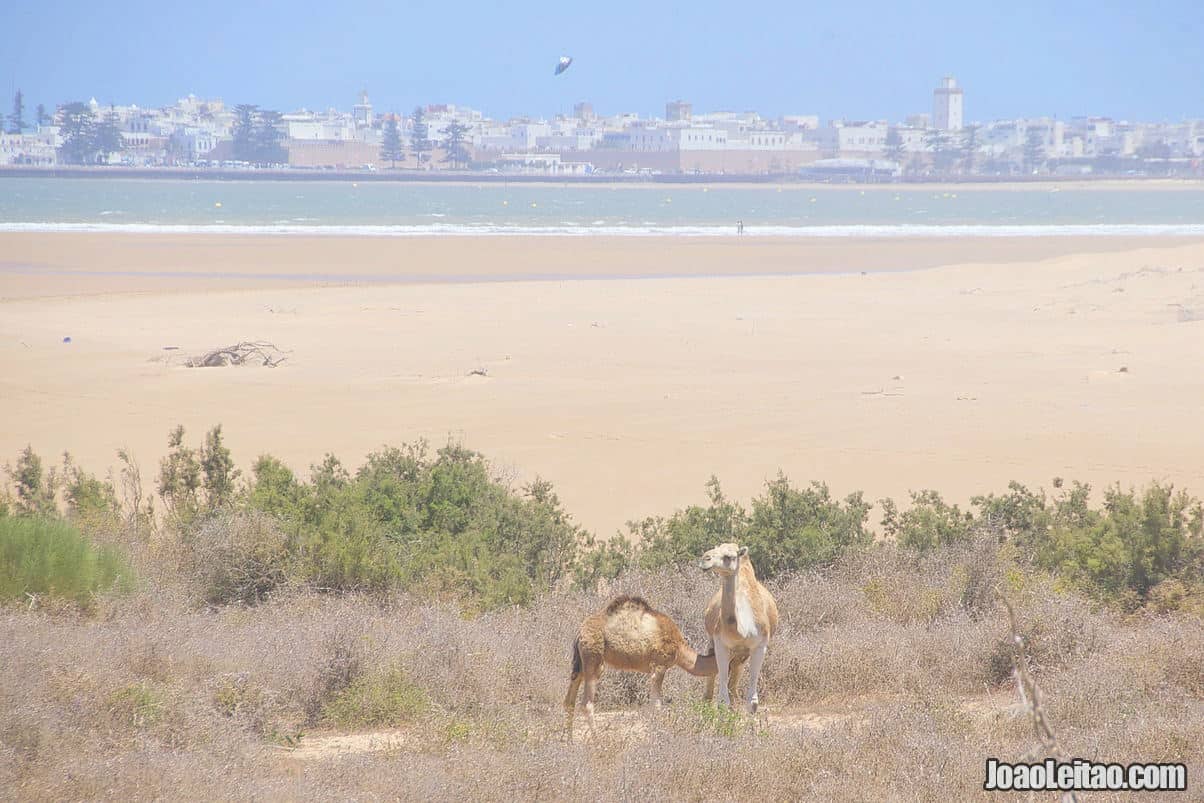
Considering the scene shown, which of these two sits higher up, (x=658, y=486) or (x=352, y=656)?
(x=352, y=656)

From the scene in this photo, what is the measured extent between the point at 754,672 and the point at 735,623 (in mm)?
248

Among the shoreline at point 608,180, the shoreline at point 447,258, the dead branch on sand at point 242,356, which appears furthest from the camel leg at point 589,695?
the shoreline at point 608,180

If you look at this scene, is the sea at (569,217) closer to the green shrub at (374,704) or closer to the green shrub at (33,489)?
the green shrub at (33,489)

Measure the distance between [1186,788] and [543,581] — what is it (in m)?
4.17

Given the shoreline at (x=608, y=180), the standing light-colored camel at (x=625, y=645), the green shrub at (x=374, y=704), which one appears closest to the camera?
the standing light-colored camel at (x=625, y=645)

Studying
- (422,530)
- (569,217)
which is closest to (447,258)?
(422,530)

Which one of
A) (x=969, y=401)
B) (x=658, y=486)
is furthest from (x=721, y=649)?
(x=969, y=401)

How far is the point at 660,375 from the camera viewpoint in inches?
693

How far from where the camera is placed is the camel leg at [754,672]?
5.40 meters

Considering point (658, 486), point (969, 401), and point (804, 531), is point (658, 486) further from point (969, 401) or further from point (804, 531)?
point (969, 401)

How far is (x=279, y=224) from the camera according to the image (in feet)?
220

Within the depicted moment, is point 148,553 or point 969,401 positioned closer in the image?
point 148,553

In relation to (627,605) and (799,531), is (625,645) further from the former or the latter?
(799,531)

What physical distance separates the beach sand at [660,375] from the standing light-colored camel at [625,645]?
493 cm
